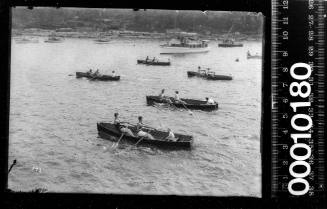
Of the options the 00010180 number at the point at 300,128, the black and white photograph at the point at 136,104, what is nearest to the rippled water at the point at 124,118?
the black and white photograph at the point at 136,104

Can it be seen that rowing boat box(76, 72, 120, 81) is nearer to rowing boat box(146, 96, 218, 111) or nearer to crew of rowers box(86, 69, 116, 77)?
crew of rowers box(86, 69, 116, 77)

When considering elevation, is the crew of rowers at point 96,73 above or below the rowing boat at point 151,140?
above

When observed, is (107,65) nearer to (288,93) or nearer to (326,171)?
(288,93)

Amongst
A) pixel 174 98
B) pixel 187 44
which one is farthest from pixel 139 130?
pixel 187 44

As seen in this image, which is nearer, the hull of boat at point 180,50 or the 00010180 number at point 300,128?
the 00010180 number at point 300,128

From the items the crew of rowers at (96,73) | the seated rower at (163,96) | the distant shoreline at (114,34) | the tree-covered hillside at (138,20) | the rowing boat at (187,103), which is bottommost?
the rowing boat at (187,103)

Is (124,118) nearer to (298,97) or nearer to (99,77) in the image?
(99,77)

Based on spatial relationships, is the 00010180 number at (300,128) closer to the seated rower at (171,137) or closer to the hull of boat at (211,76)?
the hull of boat at (211,76)
